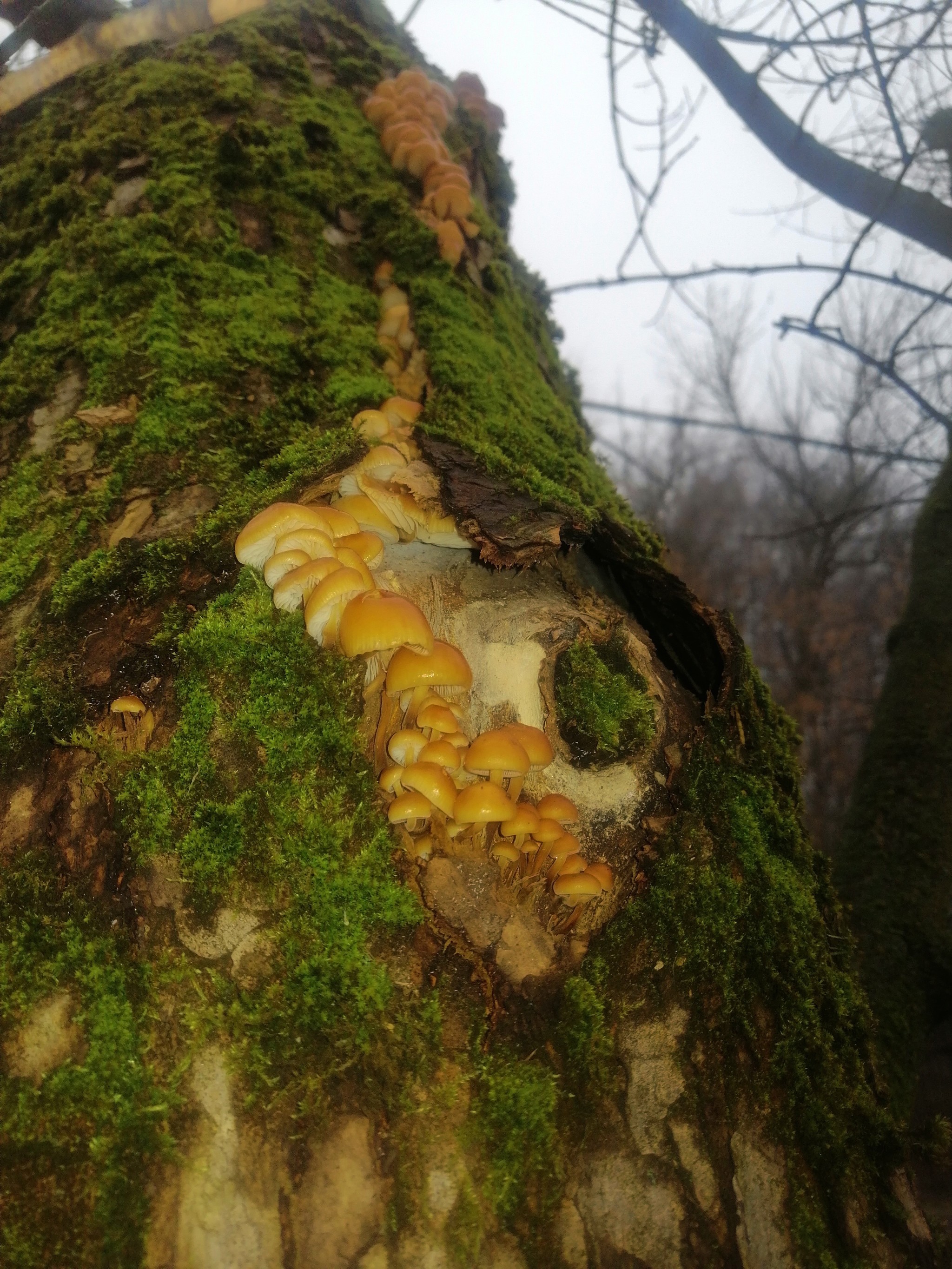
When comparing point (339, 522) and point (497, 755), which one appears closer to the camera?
point (497, 755)

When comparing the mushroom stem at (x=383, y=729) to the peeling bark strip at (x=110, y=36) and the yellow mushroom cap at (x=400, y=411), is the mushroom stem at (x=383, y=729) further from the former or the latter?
the peeling bark strip at (x=110, y=36)

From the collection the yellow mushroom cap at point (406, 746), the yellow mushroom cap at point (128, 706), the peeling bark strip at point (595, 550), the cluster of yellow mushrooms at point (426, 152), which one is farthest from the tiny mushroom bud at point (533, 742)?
the cluster of yellow mushrooms at point (426, 152)

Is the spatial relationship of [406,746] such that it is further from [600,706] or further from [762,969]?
[762,969]

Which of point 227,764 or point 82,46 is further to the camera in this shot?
point 82,46

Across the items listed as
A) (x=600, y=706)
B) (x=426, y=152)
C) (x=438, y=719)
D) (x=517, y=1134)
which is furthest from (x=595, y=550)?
(x=426, y=152)

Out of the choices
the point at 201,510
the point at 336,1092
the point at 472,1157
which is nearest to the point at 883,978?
the point at 472,1157

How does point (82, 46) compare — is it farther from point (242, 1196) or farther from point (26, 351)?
point (242, 1196)

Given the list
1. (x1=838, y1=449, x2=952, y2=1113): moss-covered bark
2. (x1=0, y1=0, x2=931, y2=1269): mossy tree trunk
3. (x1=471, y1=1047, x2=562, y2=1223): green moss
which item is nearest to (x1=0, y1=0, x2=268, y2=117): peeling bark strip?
(x1=0, y1=0, x2=931, y2=1269): mossy tree trunk
